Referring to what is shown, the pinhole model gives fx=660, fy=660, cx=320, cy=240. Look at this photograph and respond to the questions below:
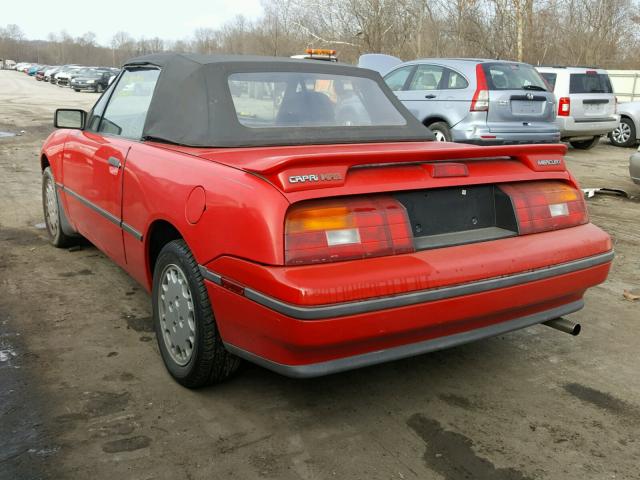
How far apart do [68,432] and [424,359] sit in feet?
5.94

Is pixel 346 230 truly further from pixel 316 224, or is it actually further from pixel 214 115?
pixel 214 115

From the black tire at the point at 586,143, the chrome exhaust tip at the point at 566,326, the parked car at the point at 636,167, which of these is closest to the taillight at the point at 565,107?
the black tire at the point at 586,143

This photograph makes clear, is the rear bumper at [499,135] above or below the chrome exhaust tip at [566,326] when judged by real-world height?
above

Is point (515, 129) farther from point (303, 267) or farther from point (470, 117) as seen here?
point (303, 267)

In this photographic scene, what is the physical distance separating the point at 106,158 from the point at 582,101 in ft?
37.7

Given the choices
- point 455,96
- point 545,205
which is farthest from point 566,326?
point 455,96

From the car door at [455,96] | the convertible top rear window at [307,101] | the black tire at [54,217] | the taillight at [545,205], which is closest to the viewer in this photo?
the taillight at [545,205]

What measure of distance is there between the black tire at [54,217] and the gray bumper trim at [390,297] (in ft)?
9.78

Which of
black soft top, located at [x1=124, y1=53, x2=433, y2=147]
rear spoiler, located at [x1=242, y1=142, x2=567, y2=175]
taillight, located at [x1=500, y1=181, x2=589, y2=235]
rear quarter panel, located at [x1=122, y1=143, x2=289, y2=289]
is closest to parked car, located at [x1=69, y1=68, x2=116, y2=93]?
black soft top, located at [x1=124, y1=53, x2=433, y2=147]

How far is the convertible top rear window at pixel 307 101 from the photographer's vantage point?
353 cm

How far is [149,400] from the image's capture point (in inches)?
120

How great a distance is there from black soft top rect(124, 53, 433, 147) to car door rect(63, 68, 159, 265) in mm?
215

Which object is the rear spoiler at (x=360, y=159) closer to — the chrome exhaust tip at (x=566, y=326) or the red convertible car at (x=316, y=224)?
the red convertible car at (x=316, y=224)

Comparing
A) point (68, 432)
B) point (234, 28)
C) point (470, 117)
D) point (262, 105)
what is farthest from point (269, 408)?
point (234, 28)
